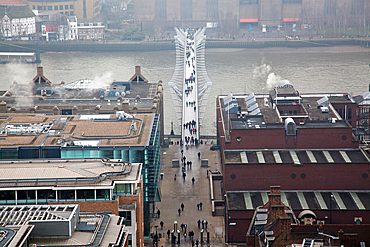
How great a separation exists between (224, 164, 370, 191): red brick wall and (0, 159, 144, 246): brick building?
9.19 m

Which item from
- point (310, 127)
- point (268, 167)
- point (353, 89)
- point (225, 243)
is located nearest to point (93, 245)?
point (225, 243)

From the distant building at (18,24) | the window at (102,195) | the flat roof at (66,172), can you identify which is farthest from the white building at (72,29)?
the window at (102,195)

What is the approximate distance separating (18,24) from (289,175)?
10312 cm

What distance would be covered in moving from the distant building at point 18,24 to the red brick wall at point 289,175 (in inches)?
3892

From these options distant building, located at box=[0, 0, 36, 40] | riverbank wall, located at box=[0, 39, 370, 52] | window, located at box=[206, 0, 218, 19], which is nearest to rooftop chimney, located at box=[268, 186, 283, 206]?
riverbank wall, located at box=[0, 39, 370, 52]

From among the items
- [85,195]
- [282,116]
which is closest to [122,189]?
[85,195]

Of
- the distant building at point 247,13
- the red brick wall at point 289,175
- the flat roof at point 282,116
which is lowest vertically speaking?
the red brick wall at point 289,175

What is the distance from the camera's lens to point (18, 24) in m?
129

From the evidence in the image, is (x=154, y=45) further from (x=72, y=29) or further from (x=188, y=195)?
(x=188, y=195)

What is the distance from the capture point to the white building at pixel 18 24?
129 m

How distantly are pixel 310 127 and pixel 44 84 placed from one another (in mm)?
25543

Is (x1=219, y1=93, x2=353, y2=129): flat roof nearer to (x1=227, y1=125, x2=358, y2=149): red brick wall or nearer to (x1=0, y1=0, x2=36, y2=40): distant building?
(x1=227, y1=125, x2=358, y2=149): red brick wall

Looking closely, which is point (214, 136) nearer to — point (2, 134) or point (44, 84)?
point (44, 84)

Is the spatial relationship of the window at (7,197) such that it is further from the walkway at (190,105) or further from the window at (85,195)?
the walkway at (190,105)
